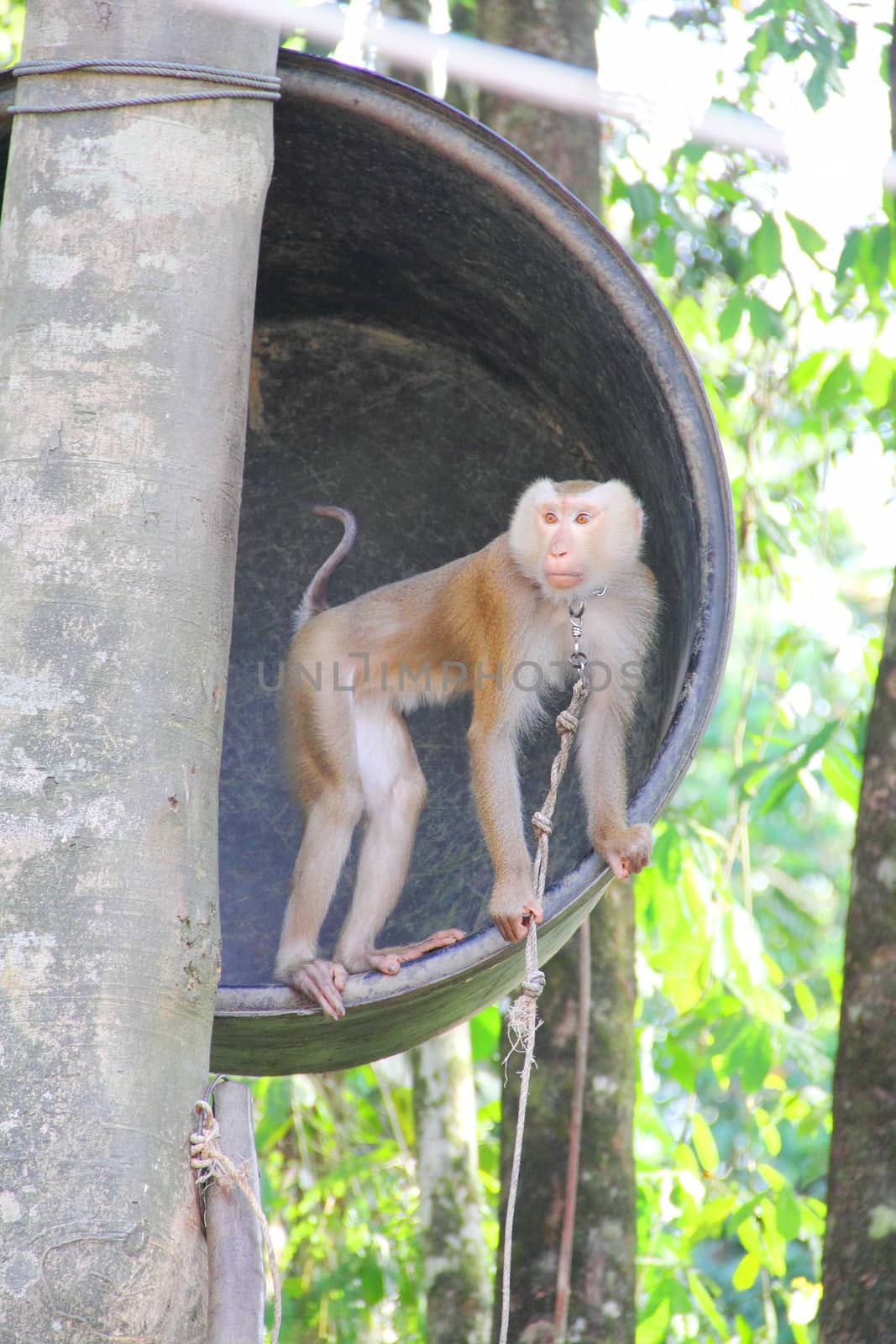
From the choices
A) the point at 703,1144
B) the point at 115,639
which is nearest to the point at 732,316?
the point at 703,1144

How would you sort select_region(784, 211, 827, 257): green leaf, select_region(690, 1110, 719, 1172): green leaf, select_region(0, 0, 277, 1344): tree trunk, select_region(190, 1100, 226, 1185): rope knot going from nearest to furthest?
select_region(0, 0, 277, 1344): tree trunk < select_region(190, 1100, 226, 1185): rope knot < select_region(784, 211, 827, 257): green leaf < select_region(690, 1110, 719, 1172): green leaf

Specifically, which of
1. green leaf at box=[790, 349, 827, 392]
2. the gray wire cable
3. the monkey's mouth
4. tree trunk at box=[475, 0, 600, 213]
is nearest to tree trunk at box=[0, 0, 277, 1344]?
the gray wire cable

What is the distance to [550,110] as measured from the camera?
12.2ft

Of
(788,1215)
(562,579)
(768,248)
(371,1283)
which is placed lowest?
(371,1283)

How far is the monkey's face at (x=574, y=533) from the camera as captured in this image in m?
2.71

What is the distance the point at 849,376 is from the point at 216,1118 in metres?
3.20

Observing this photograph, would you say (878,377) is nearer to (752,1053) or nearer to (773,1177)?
(752,1053)

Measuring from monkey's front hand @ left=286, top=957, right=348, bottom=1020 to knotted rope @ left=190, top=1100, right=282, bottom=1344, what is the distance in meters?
0.55

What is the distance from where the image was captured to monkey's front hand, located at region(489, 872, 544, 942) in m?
2.07

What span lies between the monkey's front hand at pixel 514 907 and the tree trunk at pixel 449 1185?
5.31 ft

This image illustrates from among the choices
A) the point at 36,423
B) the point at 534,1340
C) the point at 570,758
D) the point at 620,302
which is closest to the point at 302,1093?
the point at 534,1340

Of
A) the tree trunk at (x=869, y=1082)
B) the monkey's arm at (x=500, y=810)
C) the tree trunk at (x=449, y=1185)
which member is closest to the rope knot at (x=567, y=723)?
the monkey's arm at (x=500, y=810)

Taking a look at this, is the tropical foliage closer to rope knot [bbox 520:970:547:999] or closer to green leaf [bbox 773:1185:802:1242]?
green leaf [bbox 773:1185:802:1242]

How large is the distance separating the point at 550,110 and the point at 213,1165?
3.09m
